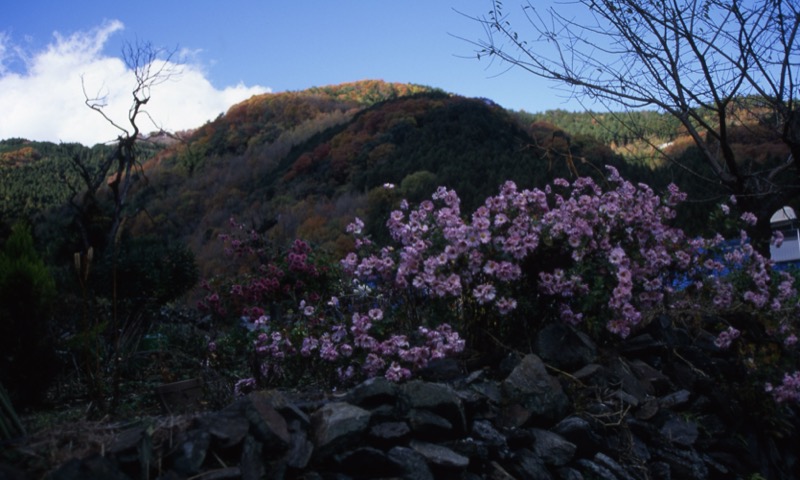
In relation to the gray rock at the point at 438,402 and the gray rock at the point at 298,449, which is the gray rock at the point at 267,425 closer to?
the gray rock at the point at 298,449

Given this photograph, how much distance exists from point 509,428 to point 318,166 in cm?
2368

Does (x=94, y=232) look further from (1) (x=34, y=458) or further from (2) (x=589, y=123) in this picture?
(2) (x=589, y=123)

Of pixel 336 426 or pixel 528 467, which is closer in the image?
pixel 336 426

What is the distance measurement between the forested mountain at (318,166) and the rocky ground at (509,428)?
27.7 feet

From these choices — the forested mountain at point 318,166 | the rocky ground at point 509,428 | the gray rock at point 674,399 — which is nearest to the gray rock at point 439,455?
the rocky ground at point 509,428

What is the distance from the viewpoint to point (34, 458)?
7.71 ft

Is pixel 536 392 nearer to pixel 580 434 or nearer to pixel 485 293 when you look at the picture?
pixel 580 434

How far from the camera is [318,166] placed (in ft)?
86.8

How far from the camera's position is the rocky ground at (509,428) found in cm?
251

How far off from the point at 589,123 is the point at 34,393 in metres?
34.9

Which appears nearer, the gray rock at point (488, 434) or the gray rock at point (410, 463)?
the gray rock at point (410, 463)

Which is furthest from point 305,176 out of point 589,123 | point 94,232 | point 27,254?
point 27,254

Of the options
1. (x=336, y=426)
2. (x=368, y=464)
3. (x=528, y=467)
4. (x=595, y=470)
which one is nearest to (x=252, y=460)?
(x=336, y=426)

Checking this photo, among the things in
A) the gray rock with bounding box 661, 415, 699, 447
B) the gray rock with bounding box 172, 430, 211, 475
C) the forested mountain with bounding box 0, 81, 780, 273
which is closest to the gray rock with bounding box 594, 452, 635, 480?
the gray rock with bounding box 661, 415, 699, 447
